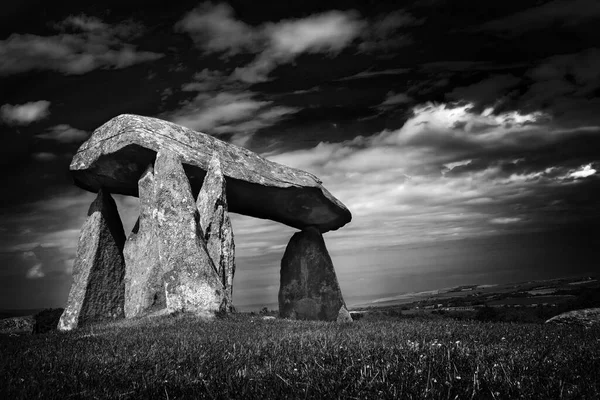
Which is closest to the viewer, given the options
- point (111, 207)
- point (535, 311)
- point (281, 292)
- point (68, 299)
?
point (68, 299)

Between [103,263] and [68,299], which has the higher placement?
[103,263]

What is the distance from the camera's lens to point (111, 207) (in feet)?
61.1

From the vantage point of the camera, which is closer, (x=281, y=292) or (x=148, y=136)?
(x=148, y=136)

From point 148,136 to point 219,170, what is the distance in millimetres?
2655

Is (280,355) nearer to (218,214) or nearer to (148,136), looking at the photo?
(218,214)

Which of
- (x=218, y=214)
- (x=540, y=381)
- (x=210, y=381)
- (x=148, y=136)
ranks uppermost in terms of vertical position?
(x=148, y=136)

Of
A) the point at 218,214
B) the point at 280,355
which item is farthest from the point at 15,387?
the point at 218,214

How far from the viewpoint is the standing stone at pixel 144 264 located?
1481 centimetres

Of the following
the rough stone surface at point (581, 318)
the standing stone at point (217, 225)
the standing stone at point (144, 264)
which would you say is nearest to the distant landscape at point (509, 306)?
the rough stone surface at point (581, 318)

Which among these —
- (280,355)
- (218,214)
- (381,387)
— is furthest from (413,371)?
(218,214)

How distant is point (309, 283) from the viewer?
2170 centimetres

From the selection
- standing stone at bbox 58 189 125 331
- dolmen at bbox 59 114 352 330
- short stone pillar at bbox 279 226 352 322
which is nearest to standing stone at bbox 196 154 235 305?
dolmen at bbox 59 114 352 330

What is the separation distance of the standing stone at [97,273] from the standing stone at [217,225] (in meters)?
4.09

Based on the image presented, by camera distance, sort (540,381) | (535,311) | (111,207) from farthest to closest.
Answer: (535,311), (111,207), (540,381)
